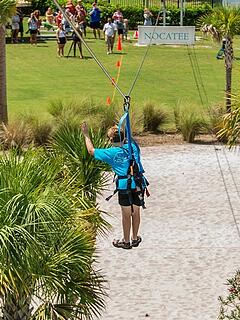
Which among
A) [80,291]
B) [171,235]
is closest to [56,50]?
[171,235]

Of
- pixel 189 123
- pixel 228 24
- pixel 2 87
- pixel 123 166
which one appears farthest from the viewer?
pixel 228 24

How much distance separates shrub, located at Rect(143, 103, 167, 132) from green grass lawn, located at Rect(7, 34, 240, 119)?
50cm

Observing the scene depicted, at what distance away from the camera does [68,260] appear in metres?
8.27

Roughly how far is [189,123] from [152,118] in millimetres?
1259

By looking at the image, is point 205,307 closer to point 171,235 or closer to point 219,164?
point 171,235

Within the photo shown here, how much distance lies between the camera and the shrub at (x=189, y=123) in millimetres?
20406

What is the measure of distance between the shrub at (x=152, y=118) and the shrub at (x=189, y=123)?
1.38 feet

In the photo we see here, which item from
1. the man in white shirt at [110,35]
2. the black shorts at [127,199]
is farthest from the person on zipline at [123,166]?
the man in white shirt at [110,35]

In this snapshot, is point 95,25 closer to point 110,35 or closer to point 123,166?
point 110,35

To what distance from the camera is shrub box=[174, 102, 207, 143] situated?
2041cm

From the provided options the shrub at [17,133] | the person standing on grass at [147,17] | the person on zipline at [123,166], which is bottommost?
the shrub at [17,133]

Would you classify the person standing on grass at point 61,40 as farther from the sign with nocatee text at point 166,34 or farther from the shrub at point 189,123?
the shrub at point 189,123

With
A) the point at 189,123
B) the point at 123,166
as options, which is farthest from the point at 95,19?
the point at 123,166

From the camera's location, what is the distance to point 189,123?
20.3 meters
